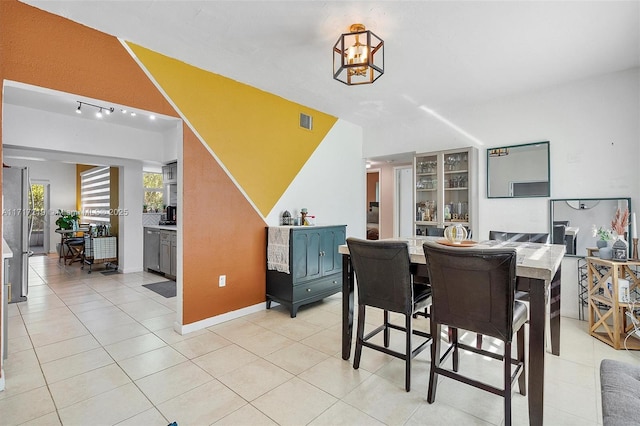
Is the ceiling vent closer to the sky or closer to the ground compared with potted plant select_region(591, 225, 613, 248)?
closer to the sky

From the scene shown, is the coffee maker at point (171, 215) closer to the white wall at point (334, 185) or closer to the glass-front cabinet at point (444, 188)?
the white wall at point (334, 185)

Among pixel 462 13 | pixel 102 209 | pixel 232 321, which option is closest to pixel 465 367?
pixel 232 321

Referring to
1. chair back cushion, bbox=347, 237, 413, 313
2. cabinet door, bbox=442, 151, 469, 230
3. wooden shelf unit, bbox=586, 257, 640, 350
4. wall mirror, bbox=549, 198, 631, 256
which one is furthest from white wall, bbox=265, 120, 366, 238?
wooden shelf unit, bbox=586, 257, 640, 350

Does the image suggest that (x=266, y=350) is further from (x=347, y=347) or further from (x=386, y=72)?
(x=386, y=72)

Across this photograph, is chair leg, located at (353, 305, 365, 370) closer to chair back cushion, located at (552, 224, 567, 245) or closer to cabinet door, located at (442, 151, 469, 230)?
cabinet door, located at (442, 151, 469, 230)

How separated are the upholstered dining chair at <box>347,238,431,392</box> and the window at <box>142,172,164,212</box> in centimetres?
590

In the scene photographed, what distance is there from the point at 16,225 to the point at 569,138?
22.7ft

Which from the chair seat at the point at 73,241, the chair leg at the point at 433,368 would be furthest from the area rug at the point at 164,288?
the chair leg at the point at 433,368

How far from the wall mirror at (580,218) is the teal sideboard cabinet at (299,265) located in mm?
2648

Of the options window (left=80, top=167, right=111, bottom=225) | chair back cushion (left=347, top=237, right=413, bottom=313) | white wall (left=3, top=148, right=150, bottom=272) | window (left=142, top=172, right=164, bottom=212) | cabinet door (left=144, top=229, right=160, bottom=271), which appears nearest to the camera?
chair back cushion (left=347, top=237, right=413, bottom=313)

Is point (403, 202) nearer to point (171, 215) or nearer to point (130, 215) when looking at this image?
point (171, 215)

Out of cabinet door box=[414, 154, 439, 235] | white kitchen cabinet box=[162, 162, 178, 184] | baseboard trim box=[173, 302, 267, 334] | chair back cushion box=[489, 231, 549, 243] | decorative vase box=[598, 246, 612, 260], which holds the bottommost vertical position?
baseboard trim box=[173, 302, 267, 334]

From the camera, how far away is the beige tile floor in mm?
1850

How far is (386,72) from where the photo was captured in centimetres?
328
